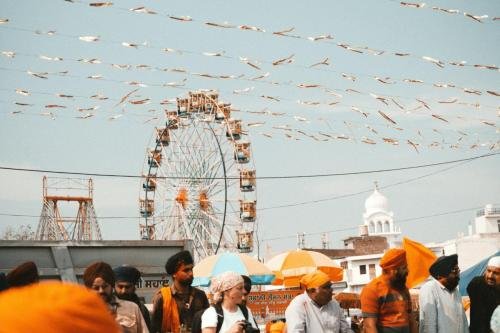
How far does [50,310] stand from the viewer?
5.02 feet

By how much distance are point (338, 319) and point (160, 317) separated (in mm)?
1393

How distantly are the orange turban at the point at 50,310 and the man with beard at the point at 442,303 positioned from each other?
18.8 ft

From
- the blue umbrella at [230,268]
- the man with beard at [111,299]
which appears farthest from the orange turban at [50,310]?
the blue umbrella at [230,268]

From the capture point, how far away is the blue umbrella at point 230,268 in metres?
12.3

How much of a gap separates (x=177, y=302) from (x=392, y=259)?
1.72 meters

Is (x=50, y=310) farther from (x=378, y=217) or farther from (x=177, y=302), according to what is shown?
(x=378, y=217)

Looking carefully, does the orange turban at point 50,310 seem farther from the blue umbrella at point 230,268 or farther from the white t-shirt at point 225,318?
the blue umbrella at point 230,268

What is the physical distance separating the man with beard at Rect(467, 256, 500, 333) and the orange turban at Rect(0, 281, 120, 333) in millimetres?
6202

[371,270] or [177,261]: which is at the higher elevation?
[371,270]

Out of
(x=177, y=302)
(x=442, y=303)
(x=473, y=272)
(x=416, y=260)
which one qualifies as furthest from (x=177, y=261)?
(x=473, y=272)

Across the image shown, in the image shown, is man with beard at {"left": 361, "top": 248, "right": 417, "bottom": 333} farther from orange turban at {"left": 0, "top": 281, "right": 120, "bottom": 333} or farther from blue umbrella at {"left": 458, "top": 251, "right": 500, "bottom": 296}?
blue umbrella at {"left": 458, "top": 251, "right": 500, "bottom": 296}

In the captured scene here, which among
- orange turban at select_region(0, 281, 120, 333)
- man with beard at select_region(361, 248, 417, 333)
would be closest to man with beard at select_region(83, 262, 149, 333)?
man with beard at select_region(361, 248, 417, 333)

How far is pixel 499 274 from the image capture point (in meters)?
7.31

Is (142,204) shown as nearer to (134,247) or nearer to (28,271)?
(134,247)
